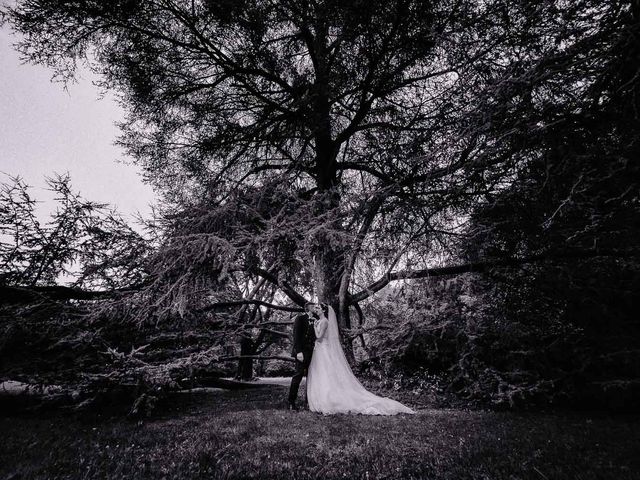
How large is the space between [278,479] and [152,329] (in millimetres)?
5540

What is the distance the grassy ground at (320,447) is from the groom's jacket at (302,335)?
1544 millimetres

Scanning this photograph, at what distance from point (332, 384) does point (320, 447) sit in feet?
10.2

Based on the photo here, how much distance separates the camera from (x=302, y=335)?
7027 millimetres

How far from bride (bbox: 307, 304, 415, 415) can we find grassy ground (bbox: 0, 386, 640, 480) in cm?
67

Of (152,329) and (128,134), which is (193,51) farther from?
(152,329)

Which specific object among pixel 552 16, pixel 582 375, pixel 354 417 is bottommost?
pixel 354 417

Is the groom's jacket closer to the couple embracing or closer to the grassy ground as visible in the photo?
the couple embracing

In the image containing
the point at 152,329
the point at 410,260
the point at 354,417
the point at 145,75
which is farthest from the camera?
the point at 145,75

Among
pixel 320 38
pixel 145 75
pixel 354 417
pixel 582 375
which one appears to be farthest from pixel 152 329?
pixel 582 375

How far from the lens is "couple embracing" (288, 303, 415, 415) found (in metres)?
6.32

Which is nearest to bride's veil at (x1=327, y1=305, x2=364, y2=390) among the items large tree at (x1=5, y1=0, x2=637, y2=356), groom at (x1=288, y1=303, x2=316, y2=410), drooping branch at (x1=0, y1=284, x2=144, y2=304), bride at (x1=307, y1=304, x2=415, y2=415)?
bride at (x1=307, y1=304, x2=415, y2=415)

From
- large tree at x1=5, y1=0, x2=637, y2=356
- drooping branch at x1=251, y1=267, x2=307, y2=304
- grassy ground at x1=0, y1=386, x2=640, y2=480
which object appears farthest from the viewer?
drooping branch at x1=251, y1=267, x2=307, y2=304

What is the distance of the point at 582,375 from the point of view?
21.8 feet

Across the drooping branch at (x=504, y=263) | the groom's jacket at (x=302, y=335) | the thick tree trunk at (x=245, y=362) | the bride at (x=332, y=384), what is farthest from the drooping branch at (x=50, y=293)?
Result: the thick tree trunk at (x=245, y=362)
